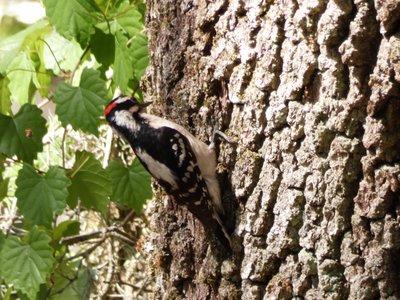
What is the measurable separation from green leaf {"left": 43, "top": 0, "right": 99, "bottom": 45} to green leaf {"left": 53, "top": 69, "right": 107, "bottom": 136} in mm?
194

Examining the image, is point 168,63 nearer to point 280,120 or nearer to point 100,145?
point 280,120

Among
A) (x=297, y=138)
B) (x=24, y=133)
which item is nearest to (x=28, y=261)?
(x=24, y=133)

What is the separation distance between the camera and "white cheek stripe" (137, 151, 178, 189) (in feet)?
9.95

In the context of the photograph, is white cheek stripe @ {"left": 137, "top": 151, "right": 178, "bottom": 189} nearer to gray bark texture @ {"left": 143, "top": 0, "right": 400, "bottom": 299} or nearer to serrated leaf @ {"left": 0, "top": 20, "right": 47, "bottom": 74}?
gray bark texture @ {"left": 143, "top": 0, "right": 400, "bottom": 299}

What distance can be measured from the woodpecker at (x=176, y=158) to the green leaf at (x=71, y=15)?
41 cm

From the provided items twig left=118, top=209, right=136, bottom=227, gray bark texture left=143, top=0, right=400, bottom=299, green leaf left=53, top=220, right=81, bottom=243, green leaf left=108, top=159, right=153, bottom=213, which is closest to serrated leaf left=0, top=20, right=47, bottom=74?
green leaf left=108, top=159, right=153, bottom=213

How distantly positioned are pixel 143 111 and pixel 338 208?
1394 millimetres

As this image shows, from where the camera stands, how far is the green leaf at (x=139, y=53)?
3389mm

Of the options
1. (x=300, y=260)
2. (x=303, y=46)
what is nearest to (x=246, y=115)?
(x=303, y=46)

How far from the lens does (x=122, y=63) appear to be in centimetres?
345

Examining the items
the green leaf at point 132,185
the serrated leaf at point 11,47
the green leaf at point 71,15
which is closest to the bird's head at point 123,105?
the green leaf at point 132,185

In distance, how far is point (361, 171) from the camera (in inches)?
88.7

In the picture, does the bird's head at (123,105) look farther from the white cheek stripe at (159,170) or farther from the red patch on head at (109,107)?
the white cheek stripe at (159,170)

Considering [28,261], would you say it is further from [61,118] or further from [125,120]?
[125,120]
